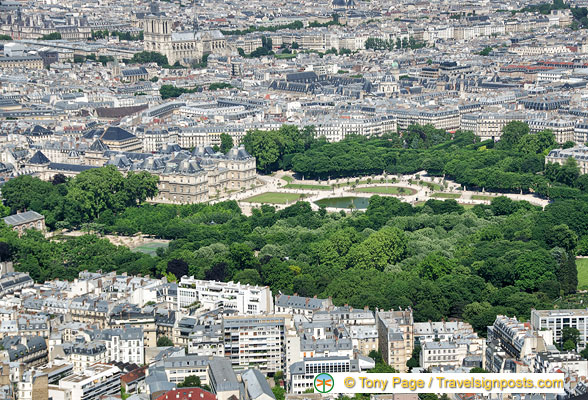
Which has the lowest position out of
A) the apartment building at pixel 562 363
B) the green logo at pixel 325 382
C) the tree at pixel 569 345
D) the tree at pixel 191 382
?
the tree at pixel 191 382

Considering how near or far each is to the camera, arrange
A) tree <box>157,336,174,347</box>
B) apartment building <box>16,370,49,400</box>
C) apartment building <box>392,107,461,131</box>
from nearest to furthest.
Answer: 1. apartment building <box>16,370,49,400</box>
2. tree <box>157,336,174,347</box>
3. apartment building <box>392,107,461,131</box>

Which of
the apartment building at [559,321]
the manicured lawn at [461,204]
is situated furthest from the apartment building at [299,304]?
the manicured lawn at [461,204]

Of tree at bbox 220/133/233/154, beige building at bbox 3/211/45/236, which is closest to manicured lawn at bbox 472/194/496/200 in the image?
tree at bbox 220/133/233/154

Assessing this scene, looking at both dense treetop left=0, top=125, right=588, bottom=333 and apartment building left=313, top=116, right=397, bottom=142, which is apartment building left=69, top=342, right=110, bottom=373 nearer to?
dense treetop left=0, top=125, right=588, bottom=333

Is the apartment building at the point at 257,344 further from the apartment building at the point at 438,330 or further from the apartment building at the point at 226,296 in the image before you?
the apartment building at the point at 438,330

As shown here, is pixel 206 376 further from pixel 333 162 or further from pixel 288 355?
pixel 333 162

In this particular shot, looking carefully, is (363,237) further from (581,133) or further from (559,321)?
(581,133)
